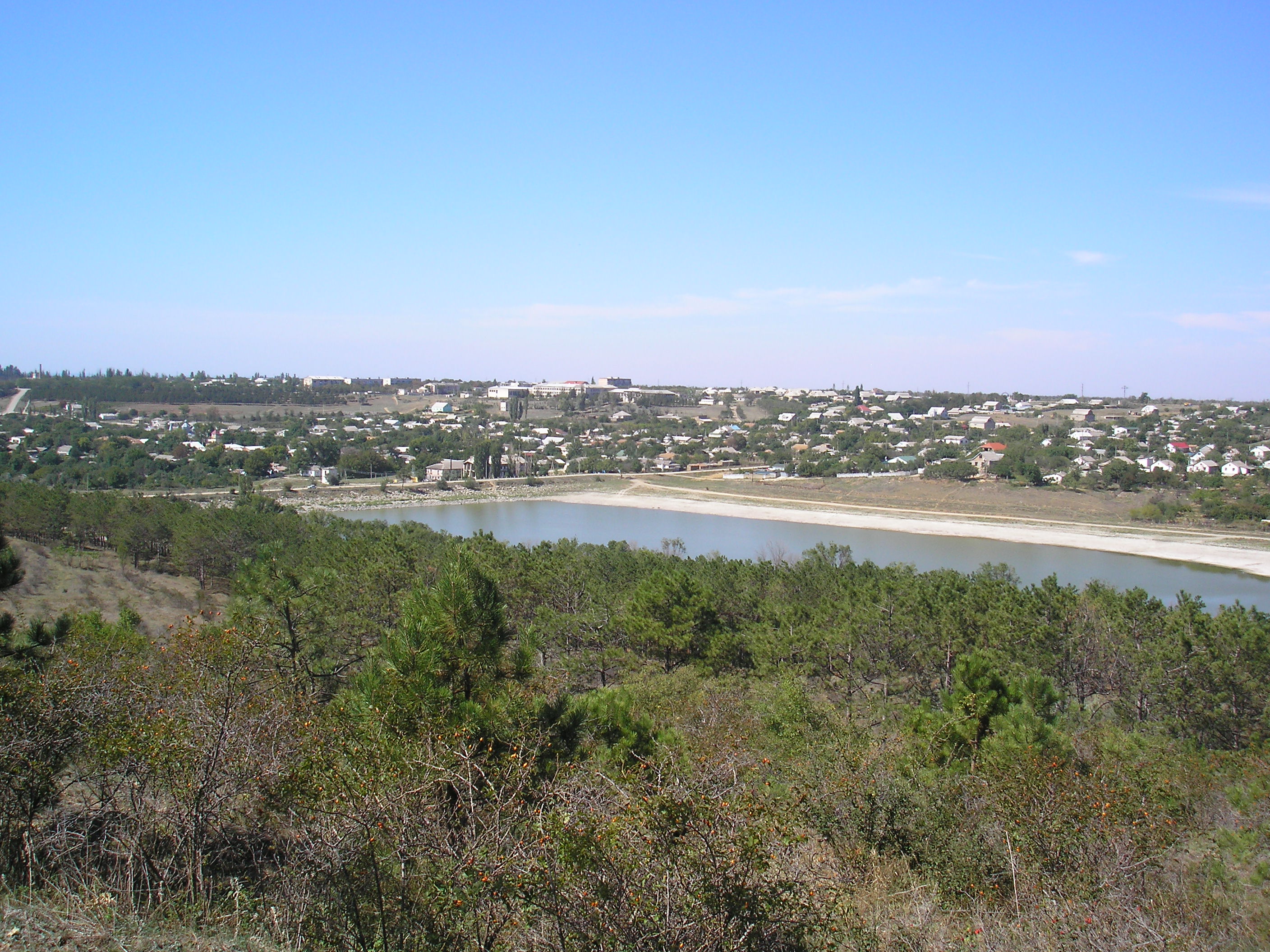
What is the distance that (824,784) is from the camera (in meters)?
3.52

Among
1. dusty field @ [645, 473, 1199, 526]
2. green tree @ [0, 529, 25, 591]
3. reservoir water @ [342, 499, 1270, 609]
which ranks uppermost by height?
green tree @ [0, 529, 25, 591]

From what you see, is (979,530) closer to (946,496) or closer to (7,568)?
(946,496)

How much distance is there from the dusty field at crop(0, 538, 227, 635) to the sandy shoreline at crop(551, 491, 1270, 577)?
17.2 meters

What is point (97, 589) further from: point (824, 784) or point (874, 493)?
point (874, 493)

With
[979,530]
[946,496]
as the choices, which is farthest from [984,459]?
[979,530]

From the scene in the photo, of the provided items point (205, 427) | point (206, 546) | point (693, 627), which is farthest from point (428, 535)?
point (205, 427)

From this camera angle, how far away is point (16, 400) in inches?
2133

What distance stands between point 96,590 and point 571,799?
10658mm

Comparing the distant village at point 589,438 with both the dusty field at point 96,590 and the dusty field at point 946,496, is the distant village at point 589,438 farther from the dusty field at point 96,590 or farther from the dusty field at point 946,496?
the dusty field at point 96,590

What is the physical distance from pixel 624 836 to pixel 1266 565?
20.7m

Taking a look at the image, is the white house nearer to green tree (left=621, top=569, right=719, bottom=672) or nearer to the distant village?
the distant village

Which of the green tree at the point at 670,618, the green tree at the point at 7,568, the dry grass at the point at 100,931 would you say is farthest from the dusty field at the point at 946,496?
the dry grass at the point at 100,931

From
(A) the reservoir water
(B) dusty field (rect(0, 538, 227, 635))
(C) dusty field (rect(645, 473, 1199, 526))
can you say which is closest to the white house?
(A) the reservoir water

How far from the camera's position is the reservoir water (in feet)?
54.8
